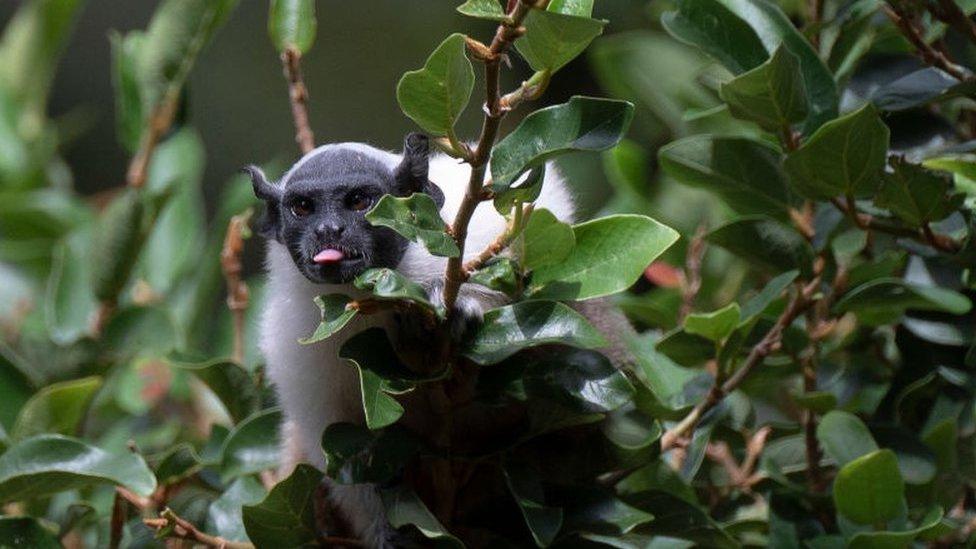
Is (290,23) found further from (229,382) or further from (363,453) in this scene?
(363,453)

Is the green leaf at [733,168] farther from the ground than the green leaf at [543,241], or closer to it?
closer to it

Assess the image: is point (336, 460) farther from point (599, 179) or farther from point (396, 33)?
point (396, 33)

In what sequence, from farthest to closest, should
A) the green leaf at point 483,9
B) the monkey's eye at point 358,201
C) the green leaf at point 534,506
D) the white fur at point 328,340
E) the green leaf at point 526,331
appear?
the white fur at point 328,340 → the monkey's eye at point 358,201 → the green leaf at point 534,506 → the green leaf at point 526,331 → the green leaf at point 483,9

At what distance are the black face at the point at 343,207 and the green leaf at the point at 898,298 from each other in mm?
677

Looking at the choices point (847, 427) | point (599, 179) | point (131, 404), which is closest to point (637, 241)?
point (847, 427)

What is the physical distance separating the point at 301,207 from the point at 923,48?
97cm

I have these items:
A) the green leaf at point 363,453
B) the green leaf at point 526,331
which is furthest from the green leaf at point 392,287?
the green leaf at point 363,453

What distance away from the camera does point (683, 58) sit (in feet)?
11.2

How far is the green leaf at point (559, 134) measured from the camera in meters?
1.55

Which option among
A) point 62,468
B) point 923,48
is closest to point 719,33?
point 923,48

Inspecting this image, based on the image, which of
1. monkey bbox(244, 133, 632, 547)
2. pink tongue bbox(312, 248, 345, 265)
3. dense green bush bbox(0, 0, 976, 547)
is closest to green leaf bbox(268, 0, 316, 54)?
dense green bush bbox(0, 0, 976, 547)

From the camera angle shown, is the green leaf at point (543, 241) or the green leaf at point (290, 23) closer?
the green leaf at point (543, 241)

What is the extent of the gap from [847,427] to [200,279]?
1.78 m

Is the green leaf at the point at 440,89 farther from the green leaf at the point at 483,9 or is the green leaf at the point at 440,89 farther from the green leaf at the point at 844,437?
the green leaf at the point at 844,437
